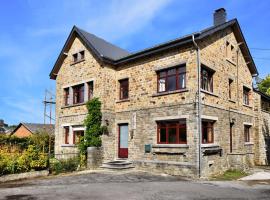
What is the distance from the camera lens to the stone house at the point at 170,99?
52.1 ft

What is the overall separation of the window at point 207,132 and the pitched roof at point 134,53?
4.89 meters

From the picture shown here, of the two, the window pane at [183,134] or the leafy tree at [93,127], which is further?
the leafy tree at [93,127]

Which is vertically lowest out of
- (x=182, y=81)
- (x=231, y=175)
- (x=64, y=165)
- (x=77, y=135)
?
(x=231, y=175)

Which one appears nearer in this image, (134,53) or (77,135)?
(134,53)

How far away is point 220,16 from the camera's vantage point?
66.8 feet

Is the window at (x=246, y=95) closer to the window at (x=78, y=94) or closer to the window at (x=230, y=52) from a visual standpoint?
the window at (x=230, y=52)

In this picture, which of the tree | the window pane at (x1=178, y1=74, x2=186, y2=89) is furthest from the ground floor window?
the tree

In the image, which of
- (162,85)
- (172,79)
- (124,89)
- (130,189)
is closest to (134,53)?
(124,89)

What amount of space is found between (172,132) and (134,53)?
5872 millimetres

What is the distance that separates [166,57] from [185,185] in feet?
25.9

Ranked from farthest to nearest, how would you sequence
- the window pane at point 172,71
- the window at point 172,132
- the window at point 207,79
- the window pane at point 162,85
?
the window pane at point 162,85, the window pane at point 172,71, the window at point 207,79, the window at point 172,132

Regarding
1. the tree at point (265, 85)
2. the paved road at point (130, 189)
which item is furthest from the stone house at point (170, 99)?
the tree at point (265, 85)

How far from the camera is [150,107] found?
1770 cm

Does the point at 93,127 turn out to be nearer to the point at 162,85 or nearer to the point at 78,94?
the point at 78,94
